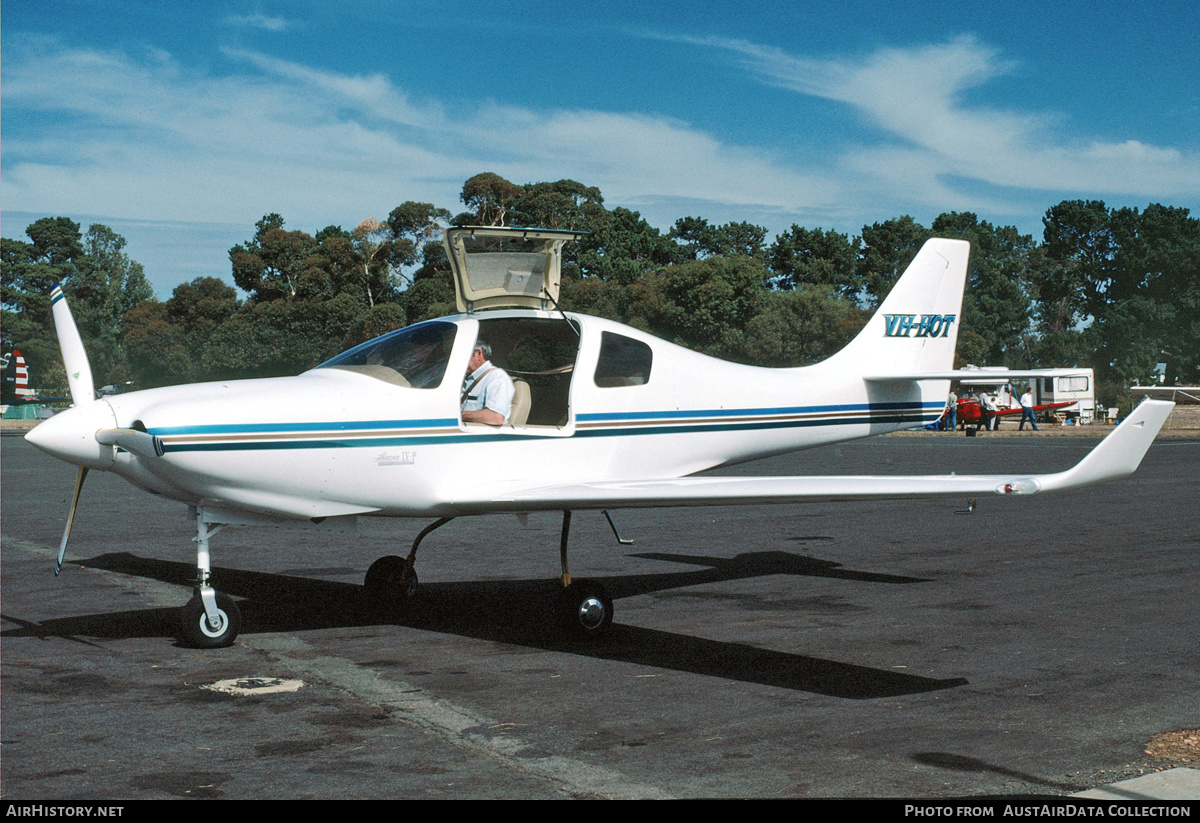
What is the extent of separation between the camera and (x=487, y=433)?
7750 millimetres

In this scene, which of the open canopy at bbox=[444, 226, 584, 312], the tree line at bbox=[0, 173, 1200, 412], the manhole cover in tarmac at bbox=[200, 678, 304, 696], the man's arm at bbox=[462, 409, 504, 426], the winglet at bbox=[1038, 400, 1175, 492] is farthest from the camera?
the tree line at bbox=[0, 173, 1200, 412]

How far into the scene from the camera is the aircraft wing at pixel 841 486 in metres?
6.05

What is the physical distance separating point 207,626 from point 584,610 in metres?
2.53

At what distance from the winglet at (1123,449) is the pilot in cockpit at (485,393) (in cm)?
369

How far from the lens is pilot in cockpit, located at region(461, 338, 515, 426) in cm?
786

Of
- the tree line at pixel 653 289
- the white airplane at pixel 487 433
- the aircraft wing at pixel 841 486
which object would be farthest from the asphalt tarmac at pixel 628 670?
the tree line at pixel 653 289

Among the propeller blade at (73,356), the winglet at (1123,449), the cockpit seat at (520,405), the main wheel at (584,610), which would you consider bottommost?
the main wheel at (584,610)

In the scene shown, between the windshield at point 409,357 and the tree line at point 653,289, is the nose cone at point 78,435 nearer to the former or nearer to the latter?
the windshield at point 409,357

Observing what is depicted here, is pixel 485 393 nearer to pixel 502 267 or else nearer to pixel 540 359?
pixel 540 359

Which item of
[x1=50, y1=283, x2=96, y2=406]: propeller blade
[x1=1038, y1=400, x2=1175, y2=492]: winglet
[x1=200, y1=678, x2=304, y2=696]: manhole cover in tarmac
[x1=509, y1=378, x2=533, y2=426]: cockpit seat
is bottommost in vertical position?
[x1=200, y1=678, x2=304, y2=696]: manhole cover in tarmac

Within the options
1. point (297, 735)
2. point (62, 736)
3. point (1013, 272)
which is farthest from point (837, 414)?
point (1013, 272)

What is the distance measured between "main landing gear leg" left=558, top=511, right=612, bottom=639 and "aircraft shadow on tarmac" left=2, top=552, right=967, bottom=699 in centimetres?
9

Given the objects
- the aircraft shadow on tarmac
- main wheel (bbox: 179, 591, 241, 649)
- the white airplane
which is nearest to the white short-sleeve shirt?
the white airplane

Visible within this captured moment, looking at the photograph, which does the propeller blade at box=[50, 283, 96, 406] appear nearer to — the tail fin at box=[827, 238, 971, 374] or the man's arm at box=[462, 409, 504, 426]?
the man's arm at box=[462, 409, 504, 426]
